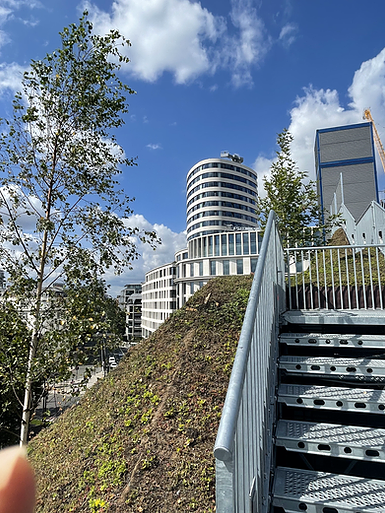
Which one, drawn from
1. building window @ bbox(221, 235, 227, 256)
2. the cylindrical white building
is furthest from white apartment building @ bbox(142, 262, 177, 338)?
the cylindrical white building

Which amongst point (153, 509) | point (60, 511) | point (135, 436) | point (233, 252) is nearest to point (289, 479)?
point (153, 509)

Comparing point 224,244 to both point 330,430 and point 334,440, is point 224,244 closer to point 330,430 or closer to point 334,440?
point 330,430

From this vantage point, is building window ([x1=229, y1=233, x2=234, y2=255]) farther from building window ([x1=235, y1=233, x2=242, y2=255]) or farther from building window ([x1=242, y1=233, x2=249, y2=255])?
building window ([x1=242, y1=233, x2=249, y2=255])

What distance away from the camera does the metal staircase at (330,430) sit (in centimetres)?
239

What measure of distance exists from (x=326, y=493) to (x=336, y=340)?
5.49 ft

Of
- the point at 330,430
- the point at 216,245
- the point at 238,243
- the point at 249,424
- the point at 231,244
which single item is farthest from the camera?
the point at 216,245

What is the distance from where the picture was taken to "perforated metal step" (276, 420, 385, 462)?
261 cm

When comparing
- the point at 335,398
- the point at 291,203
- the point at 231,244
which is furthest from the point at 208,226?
the point at 335,398

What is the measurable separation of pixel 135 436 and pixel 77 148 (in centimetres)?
444

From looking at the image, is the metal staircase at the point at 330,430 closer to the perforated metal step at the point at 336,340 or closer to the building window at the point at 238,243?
the perforated metal step at the point at 336,340

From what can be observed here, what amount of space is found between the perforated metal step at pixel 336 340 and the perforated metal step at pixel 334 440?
0.96 m

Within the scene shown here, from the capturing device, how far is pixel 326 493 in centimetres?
239

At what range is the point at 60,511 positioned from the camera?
12.0 ft

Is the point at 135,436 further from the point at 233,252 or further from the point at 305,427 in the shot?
the point at 233,252
